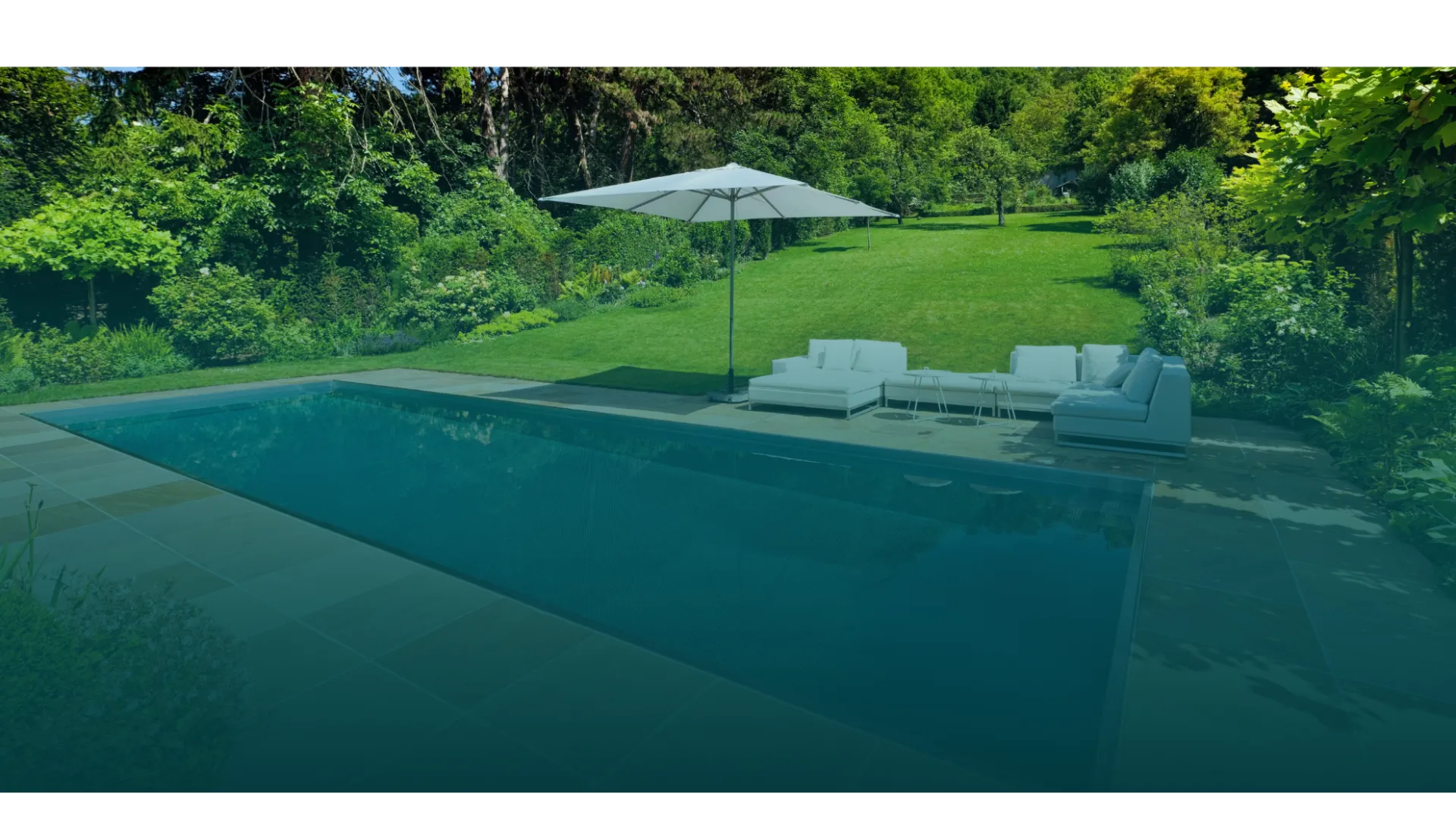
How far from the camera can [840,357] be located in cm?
961

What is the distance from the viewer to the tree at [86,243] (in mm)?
11625

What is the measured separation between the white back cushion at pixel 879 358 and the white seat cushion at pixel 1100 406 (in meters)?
2.56

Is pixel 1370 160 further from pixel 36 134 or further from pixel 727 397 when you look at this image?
pixel 36 134

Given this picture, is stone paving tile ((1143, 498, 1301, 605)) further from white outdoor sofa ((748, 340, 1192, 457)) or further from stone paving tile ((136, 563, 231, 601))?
stone paving tile ((136, 563, 231, 601))

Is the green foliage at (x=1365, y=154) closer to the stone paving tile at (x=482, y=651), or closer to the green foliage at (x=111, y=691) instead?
the stone paving tile at (x=482, y=651)

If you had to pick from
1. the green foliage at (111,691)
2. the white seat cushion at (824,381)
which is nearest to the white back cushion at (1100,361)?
the white seat cushion at (824,381)

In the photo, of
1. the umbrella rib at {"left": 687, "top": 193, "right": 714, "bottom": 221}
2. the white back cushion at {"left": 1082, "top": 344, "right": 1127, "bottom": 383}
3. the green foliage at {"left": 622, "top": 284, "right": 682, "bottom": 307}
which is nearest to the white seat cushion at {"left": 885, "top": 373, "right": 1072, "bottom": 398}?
the white back cushion at {"left": 1082, "top": 344, "right": 1127, "bottom": 383}

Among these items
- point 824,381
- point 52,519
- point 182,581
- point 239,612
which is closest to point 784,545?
point 239,612

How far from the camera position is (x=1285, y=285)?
905cm

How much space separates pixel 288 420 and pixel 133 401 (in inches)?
86.9

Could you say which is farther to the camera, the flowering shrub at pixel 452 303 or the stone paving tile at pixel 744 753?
the flowering shrub at pixel 452 303

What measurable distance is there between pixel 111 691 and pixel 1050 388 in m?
7.90
